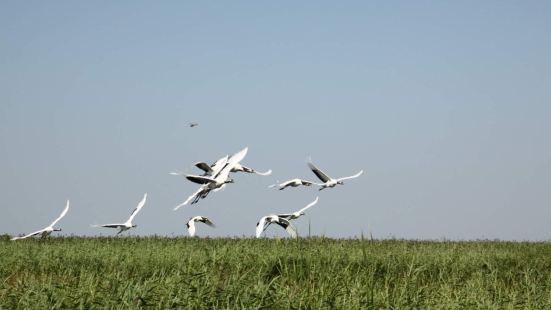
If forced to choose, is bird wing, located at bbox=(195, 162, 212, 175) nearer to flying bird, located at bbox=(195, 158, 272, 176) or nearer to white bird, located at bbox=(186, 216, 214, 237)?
flying bird, located at bbox=(195, 158, 272, 176)

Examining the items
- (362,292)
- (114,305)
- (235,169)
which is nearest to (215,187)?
(235,169)

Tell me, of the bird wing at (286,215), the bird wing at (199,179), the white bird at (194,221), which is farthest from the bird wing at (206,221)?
the bird wing at (199,179)

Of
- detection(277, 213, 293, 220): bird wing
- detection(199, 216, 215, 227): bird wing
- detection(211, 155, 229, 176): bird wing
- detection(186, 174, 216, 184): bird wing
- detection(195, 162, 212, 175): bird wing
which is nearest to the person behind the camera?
detection(186, 174, 216, 184): bird wing

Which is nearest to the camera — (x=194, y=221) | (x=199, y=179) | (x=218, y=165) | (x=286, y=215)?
(x=199, y=179)

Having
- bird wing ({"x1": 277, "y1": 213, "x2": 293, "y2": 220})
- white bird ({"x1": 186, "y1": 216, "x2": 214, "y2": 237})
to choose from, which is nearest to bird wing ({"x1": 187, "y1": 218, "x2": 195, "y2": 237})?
white bird ({"x1": 186, "y1": 216, "x2": 214, "y2": 237})

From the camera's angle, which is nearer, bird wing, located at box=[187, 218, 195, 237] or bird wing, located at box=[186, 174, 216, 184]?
bird wing, located at box=[186, 174, 216, 184]

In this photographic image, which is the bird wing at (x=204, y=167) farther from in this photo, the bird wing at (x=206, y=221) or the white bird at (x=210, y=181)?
the bird wing at (x=206, y=221)

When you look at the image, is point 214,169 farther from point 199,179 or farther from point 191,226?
point 191,226

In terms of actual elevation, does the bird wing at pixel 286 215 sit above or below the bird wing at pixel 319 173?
below

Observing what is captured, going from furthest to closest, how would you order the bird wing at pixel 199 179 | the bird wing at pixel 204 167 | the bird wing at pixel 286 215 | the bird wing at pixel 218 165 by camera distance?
the bird wing at pixel 286 215
the bird wing at pixel 218 165
the bird wing at pixel 204 167
the bird wing at pixel 199 179

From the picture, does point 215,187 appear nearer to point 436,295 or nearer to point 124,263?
point 124,263

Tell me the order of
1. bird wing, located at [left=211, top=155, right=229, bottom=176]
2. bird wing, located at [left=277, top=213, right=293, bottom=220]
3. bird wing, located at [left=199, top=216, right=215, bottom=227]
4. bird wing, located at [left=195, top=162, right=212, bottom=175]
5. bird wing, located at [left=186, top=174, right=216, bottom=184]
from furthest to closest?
bird wing, located at [left=199, top=216, right=215, bottom=227], bird wing, located at [left=277, top=213, right=293, bottom=220], bird wing, located at [left=211, top=155, right=229, bottom=176], bird wing, located at [left=195, top=162, right=212, bottom=175], bird wing, located at [left=186, top=174, right=216, bottom=184]

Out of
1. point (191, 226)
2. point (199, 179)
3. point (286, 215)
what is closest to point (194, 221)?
point (191, 226)

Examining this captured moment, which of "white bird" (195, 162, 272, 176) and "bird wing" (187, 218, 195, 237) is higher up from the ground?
"white bird" (195, 162, 272, 176)
